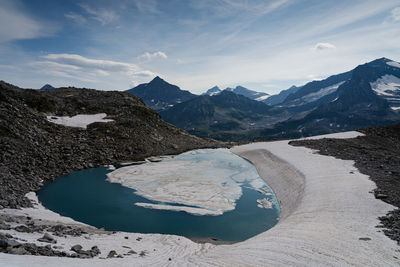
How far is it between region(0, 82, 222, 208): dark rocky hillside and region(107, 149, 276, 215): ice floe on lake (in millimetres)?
8156

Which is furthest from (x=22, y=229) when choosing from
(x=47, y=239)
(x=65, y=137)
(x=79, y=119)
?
(x=79, y=119)

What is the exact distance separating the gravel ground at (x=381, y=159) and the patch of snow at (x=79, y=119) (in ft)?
169

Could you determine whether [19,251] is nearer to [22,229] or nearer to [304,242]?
[22,229]

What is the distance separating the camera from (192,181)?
1571 inches

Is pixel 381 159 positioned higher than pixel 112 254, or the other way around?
pixel 381 159

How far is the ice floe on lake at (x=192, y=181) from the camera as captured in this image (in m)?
31.4

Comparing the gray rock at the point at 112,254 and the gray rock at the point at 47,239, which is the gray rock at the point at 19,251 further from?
the gray rock at the point at 112,254

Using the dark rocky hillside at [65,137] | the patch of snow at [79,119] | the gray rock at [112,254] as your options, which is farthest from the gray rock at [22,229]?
the patch of snow at [79,119]

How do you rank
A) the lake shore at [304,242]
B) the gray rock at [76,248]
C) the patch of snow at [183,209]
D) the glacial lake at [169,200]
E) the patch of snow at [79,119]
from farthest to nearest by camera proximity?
the patch of snow at [79,119] → the patch of snow at [183,209] → the glacial lake at [169,200] → the gray rock at [76,248] → the lake shore at [304,242]

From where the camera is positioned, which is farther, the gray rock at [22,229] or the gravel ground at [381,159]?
the gravel ground at [381,159]

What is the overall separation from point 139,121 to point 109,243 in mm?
52133

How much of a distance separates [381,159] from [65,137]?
193ft

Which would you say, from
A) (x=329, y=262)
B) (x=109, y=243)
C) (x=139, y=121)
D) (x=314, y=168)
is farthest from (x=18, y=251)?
(x=139, y=121)

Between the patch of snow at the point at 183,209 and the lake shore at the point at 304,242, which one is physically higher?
the lake shore at the point at 304,242
